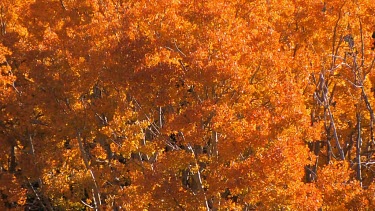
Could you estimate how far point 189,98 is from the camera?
647 inches

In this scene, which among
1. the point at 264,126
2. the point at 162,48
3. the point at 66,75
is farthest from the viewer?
the point at 66,75

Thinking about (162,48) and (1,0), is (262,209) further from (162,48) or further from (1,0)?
(1,0)

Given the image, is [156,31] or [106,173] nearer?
[156,31]

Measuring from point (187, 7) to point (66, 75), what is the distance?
4.33 metres

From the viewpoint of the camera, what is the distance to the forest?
49.0 ft

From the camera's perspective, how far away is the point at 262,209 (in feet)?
51.5

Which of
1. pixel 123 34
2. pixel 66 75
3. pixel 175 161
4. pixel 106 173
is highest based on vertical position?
pixel 123 34

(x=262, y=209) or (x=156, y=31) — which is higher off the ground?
(x=156, y=31)

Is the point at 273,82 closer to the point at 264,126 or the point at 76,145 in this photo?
the point at 264,126

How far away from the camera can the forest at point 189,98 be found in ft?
49.0

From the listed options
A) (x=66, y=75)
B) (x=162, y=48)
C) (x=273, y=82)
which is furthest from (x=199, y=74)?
(x=66, y=75)

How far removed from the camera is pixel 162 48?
16.2m

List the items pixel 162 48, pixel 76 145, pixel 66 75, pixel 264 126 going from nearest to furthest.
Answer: pixel 264 126 < pixel 162 48 < pixel 66 75 < pixel 76 145

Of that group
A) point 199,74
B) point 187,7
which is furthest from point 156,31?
point 199,74
